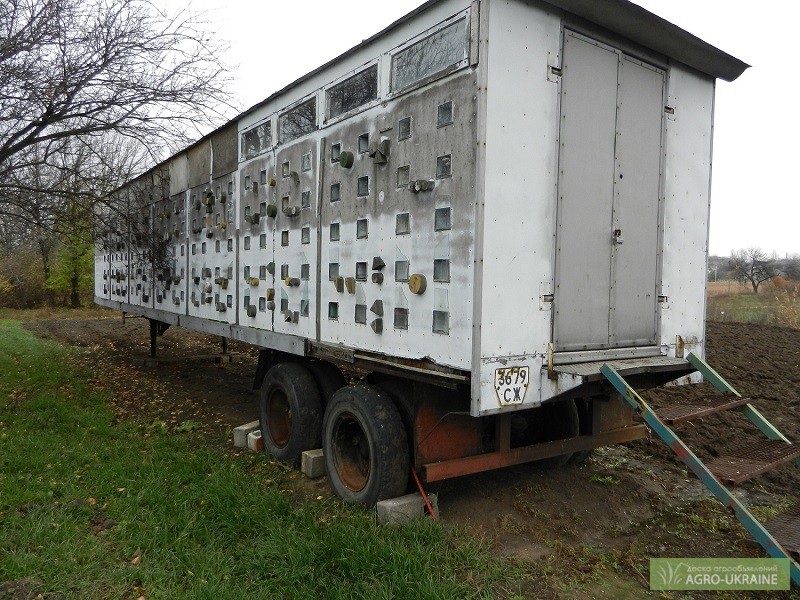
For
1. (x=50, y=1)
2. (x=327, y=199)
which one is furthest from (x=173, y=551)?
(x=50, y=1)

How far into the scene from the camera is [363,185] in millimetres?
4777

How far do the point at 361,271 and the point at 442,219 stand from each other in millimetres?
1087

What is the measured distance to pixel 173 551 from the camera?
399 centimetres

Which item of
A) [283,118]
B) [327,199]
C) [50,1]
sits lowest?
[327,199]

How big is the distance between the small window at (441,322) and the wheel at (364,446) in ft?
2.86

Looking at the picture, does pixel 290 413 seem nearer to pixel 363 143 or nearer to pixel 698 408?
pixel 363 143

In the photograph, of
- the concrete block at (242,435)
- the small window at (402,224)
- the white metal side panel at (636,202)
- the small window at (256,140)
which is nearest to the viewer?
the small window at (402,224)

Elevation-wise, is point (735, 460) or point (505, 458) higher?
point (735, 460)

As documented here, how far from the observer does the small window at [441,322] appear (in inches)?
152

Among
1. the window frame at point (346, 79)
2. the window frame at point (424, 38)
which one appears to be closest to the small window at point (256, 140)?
the window frame at point (346, 79)

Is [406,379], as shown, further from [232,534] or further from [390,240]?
[232,534]

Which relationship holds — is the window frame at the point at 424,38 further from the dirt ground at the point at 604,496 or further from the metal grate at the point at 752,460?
the dirt ground at the point at 604,496

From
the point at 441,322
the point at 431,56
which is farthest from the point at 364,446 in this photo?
the point at 431,56

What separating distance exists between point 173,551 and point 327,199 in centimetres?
303
